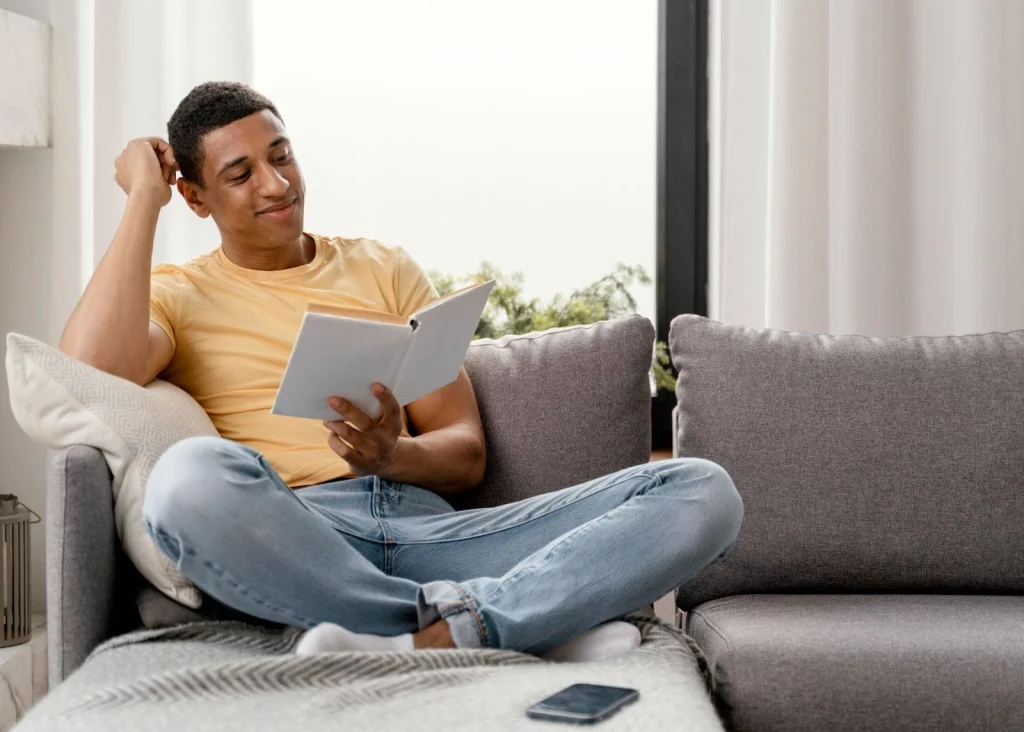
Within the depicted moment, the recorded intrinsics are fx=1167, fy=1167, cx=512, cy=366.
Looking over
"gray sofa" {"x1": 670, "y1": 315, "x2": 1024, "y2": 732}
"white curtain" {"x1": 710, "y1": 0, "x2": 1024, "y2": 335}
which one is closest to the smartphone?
"gray sofa" {"x1": 670, "y1": 315, "x2": 1024, "y2": 732}

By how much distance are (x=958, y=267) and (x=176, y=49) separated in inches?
76.3

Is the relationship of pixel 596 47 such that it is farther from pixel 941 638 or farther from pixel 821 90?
pixel 941 638

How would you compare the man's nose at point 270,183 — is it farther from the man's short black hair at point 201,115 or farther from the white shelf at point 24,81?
the white shelf at point 24,81

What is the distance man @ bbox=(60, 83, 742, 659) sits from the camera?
1495 mm

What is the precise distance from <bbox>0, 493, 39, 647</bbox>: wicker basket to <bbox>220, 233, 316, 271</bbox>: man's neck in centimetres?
75

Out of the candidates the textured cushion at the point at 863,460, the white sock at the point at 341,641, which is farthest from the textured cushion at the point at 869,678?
the white sock at the point at 341,641

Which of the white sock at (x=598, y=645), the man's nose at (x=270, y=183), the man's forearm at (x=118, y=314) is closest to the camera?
the white sock at (x=598, y=645)

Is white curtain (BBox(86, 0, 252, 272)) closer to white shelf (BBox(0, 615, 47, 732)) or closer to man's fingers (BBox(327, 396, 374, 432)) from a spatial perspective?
white shelf (BBox(0, 615, 47, 732))

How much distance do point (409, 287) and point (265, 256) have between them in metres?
0.27

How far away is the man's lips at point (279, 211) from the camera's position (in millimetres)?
2059

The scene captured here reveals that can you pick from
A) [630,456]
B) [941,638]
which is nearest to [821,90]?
[630,456]

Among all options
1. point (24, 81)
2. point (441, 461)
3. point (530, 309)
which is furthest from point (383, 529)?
point (24, 81)

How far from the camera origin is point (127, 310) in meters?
1.86

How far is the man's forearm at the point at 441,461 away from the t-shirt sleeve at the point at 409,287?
0.93 ft
